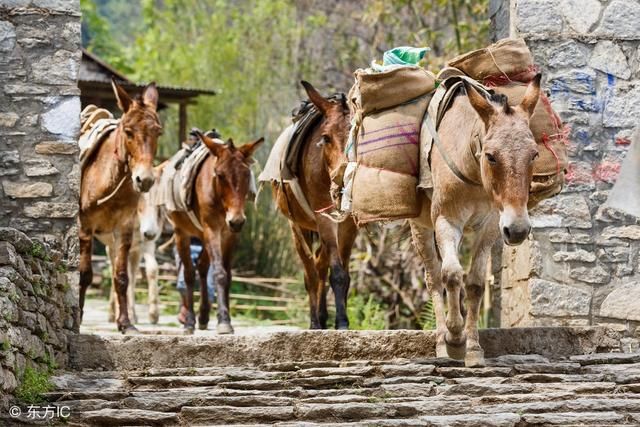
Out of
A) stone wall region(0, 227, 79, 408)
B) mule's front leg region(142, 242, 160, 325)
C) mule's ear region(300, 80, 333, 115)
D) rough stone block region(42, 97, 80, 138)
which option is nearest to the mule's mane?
mule's ear region(300, 80, 333, 115)

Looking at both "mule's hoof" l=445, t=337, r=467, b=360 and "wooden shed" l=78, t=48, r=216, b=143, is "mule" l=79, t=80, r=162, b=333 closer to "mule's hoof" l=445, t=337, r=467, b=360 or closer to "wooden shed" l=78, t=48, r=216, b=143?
"mule's hoof" l=445, t=337, r=467, b=360

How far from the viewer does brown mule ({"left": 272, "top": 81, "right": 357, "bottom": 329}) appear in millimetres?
10148

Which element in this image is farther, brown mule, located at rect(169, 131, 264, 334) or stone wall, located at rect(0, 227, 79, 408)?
brown mule, located at rect(169, 131, 264, 334)

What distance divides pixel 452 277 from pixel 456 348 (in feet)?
1.77

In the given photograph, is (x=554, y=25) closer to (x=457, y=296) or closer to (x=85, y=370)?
(x=457, y=296)

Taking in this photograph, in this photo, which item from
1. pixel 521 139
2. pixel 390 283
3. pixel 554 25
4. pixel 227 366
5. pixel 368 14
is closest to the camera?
pixel 521 139

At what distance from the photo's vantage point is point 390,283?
1706cm

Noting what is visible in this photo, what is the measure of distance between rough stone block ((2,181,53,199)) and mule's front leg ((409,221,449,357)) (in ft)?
8.29

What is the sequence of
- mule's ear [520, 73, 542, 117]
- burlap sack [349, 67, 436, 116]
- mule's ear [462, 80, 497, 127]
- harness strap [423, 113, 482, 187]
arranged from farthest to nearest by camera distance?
burlap sack [349, 67, 436, 116], harness strap [423, 113, 482, 187], mule's ear [520, 73, 542, 117], mule's ear [462, 80, 497, 127]

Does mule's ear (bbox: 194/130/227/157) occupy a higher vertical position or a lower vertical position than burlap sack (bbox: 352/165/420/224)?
higher

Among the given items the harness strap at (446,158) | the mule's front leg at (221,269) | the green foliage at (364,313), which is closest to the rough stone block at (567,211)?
the harness strap at (446,158)

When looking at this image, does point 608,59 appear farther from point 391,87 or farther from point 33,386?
point 33,386

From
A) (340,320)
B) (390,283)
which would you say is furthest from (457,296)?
(390,283)

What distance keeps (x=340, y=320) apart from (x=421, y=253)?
168 centimetres
